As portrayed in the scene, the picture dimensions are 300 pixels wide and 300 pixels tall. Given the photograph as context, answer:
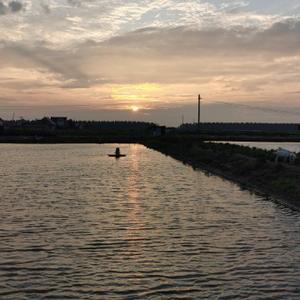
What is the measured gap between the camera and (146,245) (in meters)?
13.3

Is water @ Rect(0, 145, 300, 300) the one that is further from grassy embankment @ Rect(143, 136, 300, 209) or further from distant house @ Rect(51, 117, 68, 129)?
distant house @ Rect(51, 117, 68, 129)

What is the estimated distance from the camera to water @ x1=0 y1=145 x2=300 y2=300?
384 inches

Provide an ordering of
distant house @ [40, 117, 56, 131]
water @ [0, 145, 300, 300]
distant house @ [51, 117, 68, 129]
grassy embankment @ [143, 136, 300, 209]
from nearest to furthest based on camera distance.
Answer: water @ [0, 145, 300, 300] < grassy embankment @ [143, 136, 300, 209] < distant house @ [40, 117, 56, 131] < distant house @ [51, 117, 68, 129]

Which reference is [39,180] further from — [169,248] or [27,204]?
[169,248]

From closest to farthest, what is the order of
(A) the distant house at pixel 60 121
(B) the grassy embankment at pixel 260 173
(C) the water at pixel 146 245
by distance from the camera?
(C) the water at pixel 146 245 < (B) the grassy embankment at pixel 260 173 < (A) the distant house at pixel 60 121

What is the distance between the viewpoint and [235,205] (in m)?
21.1

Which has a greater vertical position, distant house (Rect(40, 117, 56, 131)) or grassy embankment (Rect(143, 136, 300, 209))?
distant house (Rect(40, 117, 56, 131))

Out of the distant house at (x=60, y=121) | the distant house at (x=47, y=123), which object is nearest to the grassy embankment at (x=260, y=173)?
the distant house at (x=47, y=123)

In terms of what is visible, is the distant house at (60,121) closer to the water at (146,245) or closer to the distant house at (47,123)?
the distant house at (47,123)

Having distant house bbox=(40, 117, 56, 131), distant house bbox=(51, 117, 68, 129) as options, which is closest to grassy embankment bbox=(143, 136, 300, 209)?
distant house bbox=(40, 117, 56, 131)

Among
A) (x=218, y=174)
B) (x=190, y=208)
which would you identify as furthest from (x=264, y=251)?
(x=218, y=174)

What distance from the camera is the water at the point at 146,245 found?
9750mm

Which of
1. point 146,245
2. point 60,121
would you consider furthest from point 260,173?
point 60,121

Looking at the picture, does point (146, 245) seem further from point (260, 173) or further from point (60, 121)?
point (60, 121)
